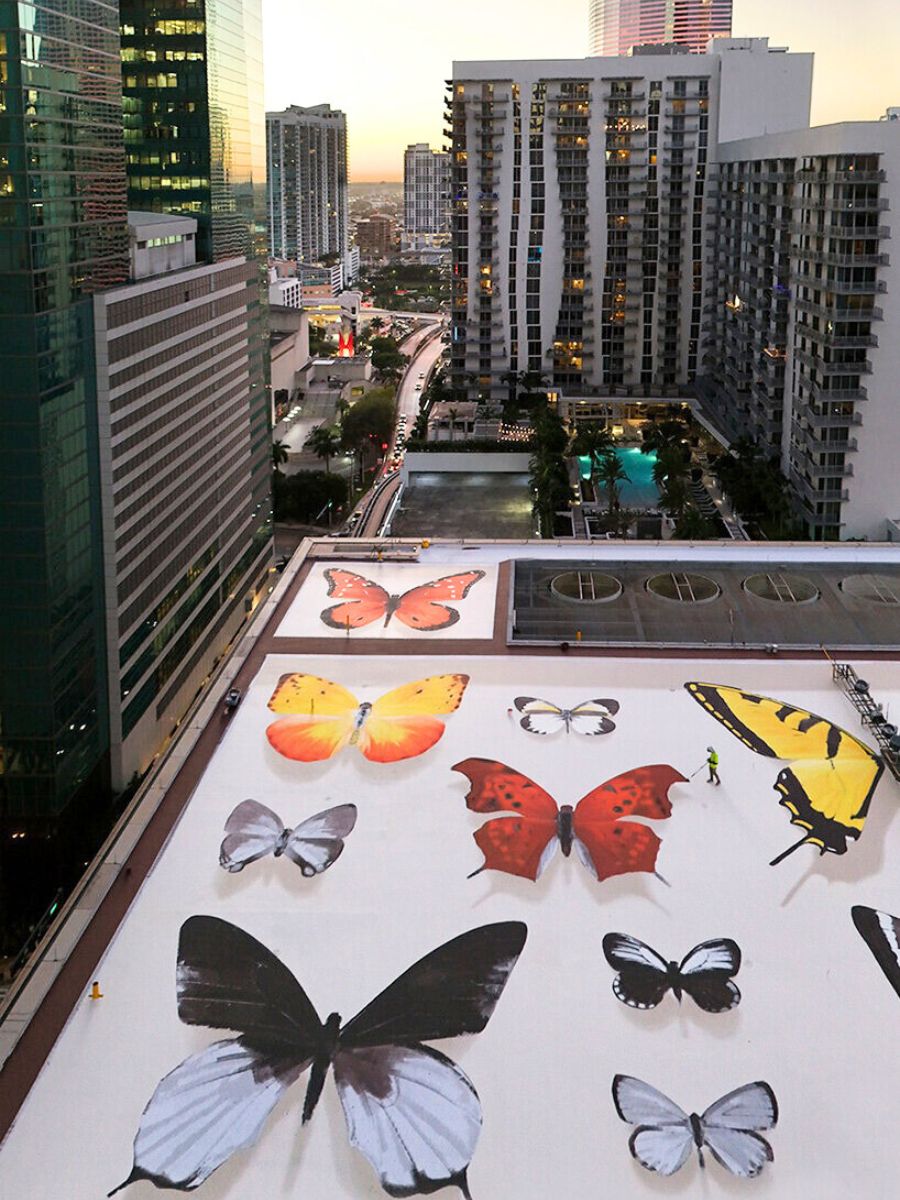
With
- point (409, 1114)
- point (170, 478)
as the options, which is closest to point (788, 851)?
point (409, 1114)

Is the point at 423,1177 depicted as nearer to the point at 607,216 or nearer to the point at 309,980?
the point at 309,980

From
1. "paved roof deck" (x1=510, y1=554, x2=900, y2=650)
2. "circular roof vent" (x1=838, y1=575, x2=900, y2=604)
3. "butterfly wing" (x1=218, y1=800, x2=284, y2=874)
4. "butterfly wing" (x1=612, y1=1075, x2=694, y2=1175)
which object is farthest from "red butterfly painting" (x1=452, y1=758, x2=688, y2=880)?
"circular roof vent" (x1=838, y1=575, x2=900, y2=604)

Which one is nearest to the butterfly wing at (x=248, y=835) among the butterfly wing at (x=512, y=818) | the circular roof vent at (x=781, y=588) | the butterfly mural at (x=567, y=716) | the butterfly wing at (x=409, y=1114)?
the butterfly wing at (x=512, y=818)

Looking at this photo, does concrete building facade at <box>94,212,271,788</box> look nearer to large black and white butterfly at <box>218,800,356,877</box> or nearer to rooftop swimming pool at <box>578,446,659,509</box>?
large black and white butterfly at <box>218,800,356,877</box>

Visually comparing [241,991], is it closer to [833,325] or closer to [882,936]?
[882,936]

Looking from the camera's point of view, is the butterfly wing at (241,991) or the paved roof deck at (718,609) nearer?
the butterfly wing at (241,991)

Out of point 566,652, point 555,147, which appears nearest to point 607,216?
Answer: point 555,147

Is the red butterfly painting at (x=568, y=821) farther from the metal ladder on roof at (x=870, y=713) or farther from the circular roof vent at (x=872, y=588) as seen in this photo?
the circular roof vent at (x=872, y=588)
